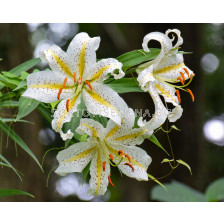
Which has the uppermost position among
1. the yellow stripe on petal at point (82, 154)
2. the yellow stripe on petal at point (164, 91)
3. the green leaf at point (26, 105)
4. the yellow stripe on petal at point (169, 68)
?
the yellow stripe on petal at point (169, 68)

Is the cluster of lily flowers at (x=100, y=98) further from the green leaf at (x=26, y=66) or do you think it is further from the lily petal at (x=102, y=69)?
the green leaf at (x=26, y=66)

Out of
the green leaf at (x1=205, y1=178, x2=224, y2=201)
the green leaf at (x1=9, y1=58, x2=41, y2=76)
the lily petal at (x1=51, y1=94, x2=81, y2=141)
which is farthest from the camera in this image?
the green leaf at (x1=205, y1=178, x2=224, y2=201)

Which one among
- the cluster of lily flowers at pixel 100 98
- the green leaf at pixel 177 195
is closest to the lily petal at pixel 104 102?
the cluster of lily flowers at pixel 100 98

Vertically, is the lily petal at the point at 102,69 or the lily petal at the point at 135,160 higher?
the lily petal at the point at 102,69

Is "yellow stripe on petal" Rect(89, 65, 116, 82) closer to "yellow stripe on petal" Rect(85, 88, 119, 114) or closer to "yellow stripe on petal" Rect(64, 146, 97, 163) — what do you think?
"yellow stripe on petal" Rect(85, 88, 119, 114)

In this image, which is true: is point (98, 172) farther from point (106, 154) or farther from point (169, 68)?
point (169, 68)

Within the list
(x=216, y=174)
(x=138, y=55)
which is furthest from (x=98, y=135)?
(x=216, y=174)

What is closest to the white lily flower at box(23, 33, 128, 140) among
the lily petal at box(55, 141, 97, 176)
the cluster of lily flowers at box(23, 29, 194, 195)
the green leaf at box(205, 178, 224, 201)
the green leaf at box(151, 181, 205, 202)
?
the cluster of lily flowers at box(23, 29, 194, 195)
